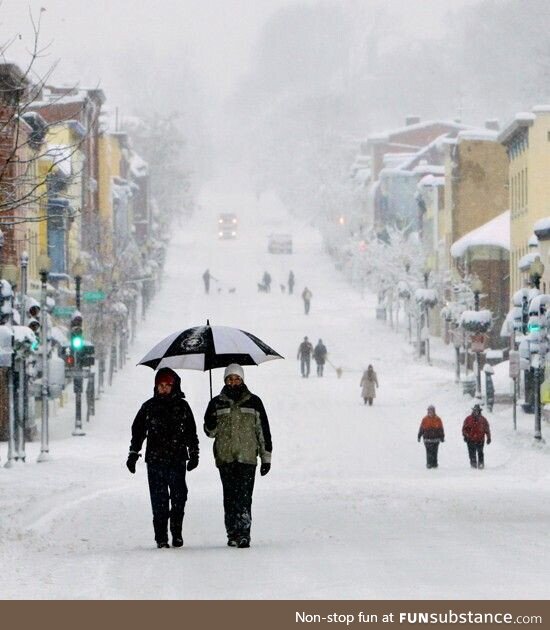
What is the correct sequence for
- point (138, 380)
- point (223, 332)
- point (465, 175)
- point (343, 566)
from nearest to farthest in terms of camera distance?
point (343, 566)
point (223, 332)
point (138, 380)
point (465, 175)

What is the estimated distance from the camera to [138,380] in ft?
222

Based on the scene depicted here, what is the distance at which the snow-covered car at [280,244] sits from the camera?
13562 centimetres

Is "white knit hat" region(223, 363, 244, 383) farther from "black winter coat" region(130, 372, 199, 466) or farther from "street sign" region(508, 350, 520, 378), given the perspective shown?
"street sign" region(508, 350, 520, 378)

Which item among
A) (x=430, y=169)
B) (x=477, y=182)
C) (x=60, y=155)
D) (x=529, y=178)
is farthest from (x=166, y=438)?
(x=430, y=169)

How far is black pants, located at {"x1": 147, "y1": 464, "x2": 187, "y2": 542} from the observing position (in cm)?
1744

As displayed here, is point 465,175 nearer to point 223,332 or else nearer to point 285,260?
point 285,260

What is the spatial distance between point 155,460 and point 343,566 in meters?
2.64

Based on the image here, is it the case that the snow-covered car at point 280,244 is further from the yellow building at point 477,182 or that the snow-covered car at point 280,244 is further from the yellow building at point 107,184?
the yellow building at point 477,182

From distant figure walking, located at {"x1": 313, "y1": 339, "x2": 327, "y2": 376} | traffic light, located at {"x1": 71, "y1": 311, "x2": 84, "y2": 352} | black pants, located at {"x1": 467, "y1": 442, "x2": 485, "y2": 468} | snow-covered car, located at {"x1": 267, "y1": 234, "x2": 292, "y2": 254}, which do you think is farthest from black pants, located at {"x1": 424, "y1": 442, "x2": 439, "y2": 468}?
snow-covered car, located at {"x1": 267, "y1": 234, "x2": 292, "y2": 254}

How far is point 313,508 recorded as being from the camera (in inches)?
944

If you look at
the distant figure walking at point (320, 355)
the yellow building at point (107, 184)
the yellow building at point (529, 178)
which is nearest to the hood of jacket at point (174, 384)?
the yellow building at point (529, 178)

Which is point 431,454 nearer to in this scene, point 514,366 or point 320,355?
point 514,366

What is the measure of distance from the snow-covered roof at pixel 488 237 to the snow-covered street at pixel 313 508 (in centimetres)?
659
